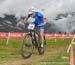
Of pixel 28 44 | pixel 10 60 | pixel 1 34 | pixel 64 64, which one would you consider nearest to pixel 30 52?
pixel 28 44

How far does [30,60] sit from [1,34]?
35301 millimetres

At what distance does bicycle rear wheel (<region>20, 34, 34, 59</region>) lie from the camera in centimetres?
1620

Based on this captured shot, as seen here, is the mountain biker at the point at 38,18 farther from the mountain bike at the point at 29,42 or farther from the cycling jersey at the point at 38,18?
the mountain bike at the point at 29,42

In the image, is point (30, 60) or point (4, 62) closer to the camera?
point (4, 62)

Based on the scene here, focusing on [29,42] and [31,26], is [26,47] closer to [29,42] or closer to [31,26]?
[29,42]

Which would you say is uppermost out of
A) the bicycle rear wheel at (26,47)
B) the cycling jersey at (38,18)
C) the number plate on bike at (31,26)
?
the cycling jersey at (38,18)

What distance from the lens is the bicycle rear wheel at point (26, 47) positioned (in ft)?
53.2

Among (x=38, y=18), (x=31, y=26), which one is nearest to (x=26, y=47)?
(x=31, y=26)

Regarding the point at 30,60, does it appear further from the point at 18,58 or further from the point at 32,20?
the point at 32,20

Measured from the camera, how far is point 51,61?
1520 cm

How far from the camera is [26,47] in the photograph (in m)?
16.3

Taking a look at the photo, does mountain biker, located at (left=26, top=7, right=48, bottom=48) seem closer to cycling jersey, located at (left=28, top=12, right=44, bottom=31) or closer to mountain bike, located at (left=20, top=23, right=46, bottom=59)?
cycling jersey, located at (left=28, top=12, right=44, bottom=31)

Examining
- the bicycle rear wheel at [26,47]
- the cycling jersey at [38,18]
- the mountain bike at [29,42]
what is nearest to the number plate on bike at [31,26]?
the mountain bike at [29,42]

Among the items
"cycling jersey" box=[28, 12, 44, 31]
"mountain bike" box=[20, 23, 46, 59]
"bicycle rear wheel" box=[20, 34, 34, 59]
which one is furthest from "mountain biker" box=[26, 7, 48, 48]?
"bicycle rear wheel" box=[20, 34, 34, 59]
